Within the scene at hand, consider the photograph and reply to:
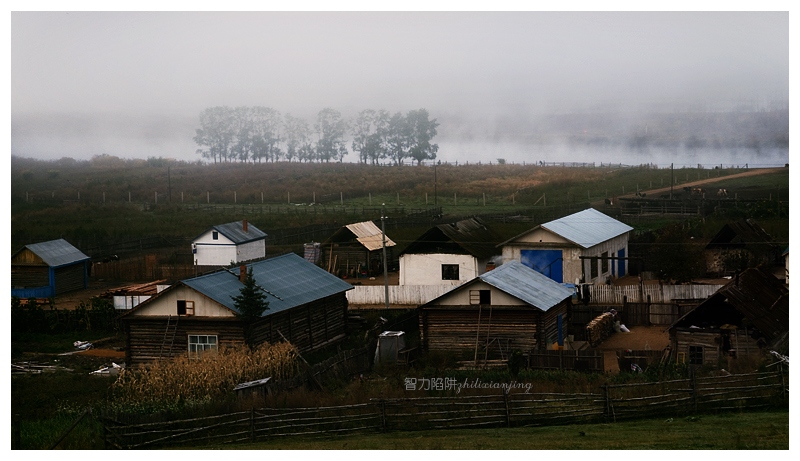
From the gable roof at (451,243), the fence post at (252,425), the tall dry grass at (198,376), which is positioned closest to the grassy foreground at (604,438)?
the fence post at (252,425)

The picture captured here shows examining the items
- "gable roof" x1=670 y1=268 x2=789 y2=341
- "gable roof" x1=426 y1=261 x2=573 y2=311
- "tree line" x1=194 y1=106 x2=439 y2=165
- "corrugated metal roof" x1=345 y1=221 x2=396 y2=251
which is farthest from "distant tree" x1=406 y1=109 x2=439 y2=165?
"gable roof" x1=670 y1=268 x2=789 y2=341

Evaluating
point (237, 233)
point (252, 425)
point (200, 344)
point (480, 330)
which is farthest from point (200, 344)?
point (237, 233)

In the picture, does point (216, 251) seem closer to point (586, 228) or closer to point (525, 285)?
point (586, 228)

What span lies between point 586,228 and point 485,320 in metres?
16.5

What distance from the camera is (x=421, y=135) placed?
110 m

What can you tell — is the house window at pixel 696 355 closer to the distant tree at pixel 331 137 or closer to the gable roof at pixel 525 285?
the gable roof at pixel 525 285

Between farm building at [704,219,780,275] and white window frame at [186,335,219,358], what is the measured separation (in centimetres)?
2734

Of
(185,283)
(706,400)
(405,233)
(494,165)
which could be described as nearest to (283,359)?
(185,283)

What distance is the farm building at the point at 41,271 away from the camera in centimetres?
4591

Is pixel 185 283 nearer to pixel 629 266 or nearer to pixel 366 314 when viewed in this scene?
pixel 366 314

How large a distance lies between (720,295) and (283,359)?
558 inches

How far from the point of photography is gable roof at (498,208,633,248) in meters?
43.2

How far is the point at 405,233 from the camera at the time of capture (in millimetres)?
61031

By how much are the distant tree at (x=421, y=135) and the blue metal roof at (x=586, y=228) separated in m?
59.3
